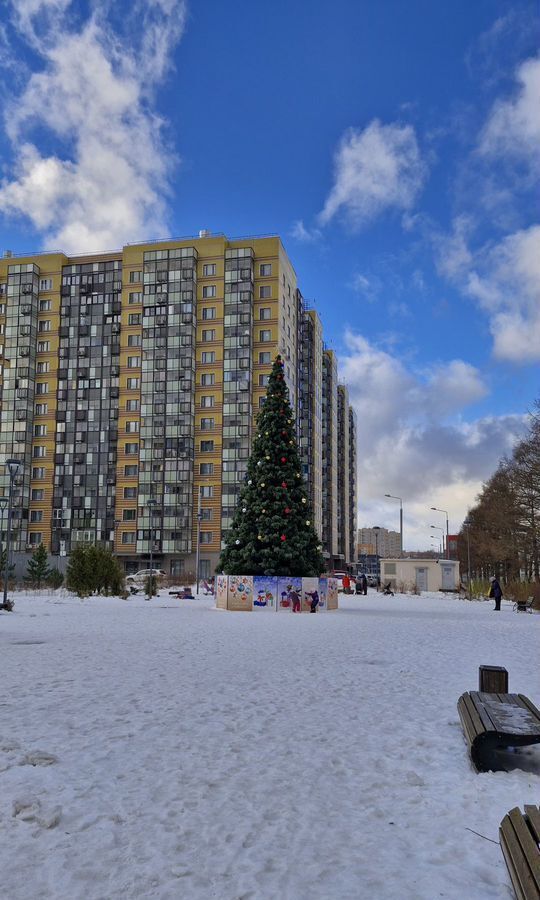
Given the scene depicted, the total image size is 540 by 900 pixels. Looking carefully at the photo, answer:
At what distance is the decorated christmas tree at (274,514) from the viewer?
94.8 feet

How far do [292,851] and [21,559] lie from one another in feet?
280

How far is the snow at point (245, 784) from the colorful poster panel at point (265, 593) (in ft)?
53.3

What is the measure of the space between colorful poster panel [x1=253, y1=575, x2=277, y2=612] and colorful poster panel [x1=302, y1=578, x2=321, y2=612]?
116 cm

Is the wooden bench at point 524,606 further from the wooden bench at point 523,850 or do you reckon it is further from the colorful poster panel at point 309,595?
the wooden bench at point 523,850

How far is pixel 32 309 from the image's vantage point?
298 ft

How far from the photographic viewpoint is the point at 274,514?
2955 cm

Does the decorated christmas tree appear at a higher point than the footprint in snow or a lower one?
higher

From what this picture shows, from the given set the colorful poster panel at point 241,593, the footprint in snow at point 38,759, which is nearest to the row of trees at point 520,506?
the colorful poster panel at point 241,593

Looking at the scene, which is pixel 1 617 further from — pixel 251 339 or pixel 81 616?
pixel 251 339

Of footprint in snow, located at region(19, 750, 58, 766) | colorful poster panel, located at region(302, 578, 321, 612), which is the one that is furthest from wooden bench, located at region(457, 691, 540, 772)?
colorful poster panel, located at region(302, 578, 321, 612)

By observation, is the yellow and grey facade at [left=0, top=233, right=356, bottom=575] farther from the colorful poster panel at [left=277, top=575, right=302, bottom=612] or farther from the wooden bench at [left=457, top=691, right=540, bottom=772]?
the wooden bench at [left=457, top=691, right=540, bottom=772]

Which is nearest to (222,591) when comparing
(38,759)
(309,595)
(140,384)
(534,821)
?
(309,595)

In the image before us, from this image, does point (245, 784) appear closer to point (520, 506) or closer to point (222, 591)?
point (222, 591)

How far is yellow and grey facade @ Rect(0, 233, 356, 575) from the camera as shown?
84.0 meters
